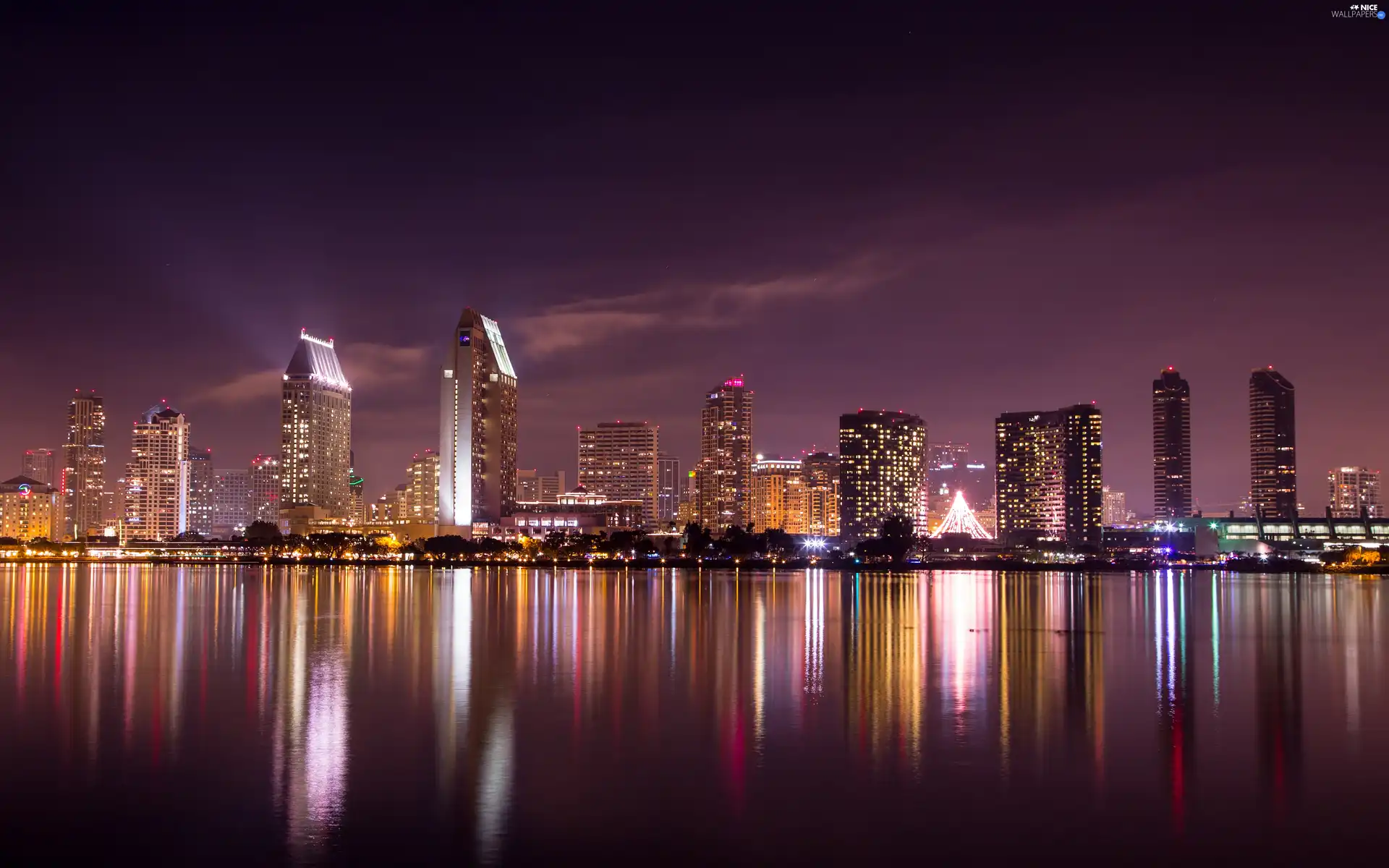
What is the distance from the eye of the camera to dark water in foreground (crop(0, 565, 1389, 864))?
53.5 ft

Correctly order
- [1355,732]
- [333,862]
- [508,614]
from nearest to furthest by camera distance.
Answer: [333,862] → [1355,732] → [508,614]

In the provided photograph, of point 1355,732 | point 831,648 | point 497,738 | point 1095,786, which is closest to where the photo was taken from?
point 1095,786

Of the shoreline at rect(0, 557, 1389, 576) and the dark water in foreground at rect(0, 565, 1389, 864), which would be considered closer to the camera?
the dark water in foreground at rect(0, 565, 1389, 864)

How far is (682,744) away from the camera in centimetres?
2294

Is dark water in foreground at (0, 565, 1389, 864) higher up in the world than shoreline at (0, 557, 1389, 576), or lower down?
higher up

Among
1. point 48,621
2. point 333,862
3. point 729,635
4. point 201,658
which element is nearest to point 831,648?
point 729,635

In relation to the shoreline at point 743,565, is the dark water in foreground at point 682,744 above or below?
above

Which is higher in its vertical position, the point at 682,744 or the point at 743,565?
the point at 682,744

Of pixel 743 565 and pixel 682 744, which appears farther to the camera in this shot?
pixel 743 565

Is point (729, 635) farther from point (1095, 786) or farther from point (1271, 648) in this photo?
point (1095, 786)

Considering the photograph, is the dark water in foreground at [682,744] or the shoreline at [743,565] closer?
the dark water in foreground at [682,744]

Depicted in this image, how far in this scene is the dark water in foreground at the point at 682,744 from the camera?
16.3 m

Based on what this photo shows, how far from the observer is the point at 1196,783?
20047 mm

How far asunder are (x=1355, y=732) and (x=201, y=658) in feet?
97.8
